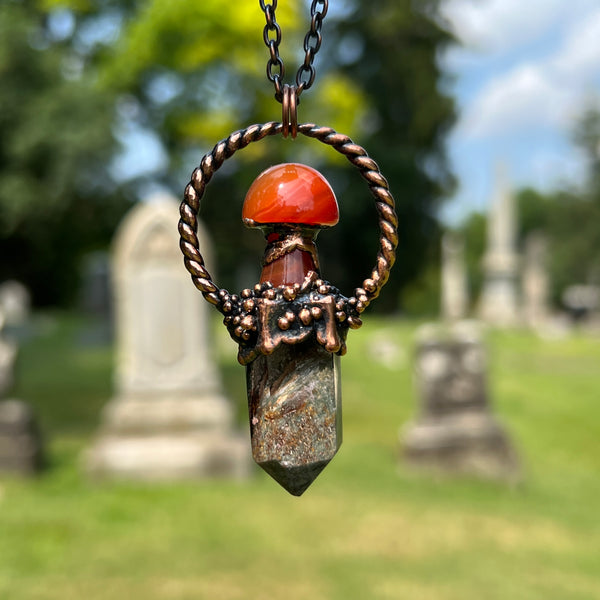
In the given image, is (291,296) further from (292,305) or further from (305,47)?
(305,47)

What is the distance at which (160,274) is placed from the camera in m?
6.66

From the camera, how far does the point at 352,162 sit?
1.13 m

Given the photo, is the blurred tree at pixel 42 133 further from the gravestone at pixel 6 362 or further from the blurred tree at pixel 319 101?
the blurred tree at pixel 319 101

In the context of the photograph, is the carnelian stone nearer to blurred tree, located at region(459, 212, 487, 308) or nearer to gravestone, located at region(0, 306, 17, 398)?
gravestone, located at region(0, 306, 17, 398)

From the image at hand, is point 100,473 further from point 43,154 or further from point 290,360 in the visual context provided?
point 290,360

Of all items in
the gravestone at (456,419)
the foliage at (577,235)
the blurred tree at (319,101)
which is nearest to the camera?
the gravestone at (456,419)

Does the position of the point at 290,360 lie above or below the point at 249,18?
below

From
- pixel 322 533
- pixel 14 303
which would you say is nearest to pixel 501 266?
pixel 14 303

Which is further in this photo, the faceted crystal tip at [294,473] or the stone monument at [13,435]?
the stone monument at [13,435]

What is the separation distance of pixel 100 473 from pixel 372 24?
69.5 ft

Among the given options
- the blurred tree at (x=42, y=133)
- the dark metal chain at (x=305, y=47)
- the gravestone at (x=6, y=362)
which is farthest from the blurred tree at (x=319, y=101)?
the dark metal chain at (x=305, y=47)

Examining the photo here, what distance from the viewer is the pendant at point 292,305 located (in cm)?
111

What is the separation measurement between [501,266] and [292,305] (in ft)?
81.9

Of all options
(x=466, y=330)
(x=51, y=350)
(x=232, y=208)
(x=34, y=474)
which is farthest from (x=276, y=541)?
(x=232, y=208)
